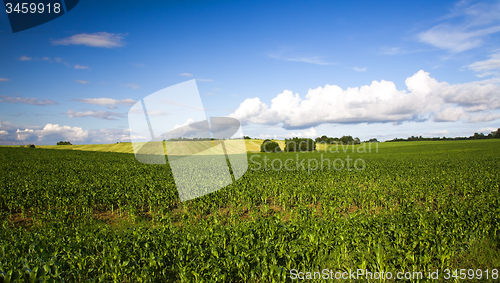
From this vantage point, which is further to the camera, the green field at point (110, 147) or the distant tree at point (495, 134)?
the distant tree at point (495, 134)

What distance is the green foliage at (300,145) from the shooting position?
255 feet

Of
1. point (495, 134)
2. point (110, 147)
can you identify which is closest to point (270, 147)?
point (110, 147)

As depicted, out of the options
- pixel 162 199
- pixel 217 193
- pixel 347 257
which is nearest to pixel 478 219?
pixel 347 257

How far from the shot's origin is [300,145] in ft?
264

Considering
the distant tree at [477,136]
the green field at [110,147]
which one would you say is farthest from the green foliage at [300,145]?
the distant tree at [477,136]

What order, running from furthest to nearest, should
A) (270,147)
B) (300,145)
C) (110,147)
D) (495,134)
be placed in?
(495,134) < (300,145) < (110,147) < (270,147)

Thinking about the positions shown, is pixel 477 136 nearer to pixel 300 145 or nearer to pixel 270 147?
pixel 300 145

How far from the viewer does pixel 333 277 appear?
5.57 metres

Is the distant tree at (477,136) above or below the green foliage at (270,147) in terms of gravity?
above

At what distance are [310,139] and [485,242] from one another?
258 feet

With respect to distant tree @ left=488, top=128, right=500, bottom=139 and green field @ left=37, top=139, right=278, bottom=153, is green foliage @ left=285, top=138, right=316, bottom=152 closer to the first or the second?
green field @ left=37, top=139, right=278, bottom=153

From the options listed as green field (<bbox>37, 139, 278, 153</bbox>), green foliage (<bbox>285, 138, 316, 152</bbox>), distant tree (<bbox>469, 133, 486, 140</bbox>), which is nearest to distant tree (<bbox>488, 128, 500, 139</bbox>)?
distant tree (<bbox>469, 133, 486, 140</bbox>)

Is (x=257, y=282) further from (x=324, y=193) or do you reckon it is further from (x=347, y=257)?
(x=324, y=193)

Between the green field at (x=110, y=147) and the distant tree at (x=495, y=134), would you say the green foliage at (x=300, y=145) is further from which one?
the distant tree at (x=495, y=134)
